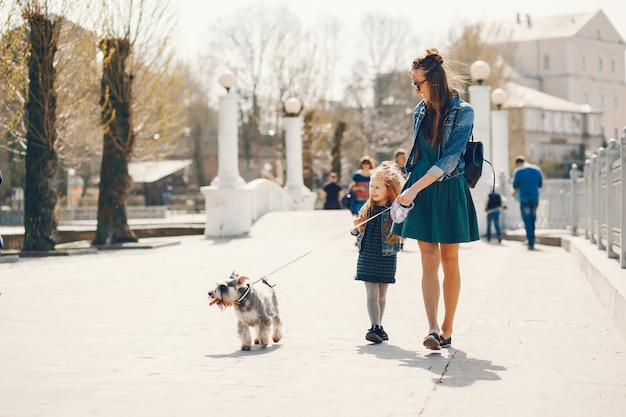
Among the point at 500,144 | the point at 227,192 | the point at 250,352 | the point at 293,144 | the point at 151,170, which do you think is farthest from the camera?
the point at 151,170

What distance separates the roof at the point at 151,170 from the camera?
61.1 m

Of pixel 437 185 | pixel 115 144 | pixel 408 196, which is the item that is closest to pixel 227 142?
pixel 115 144

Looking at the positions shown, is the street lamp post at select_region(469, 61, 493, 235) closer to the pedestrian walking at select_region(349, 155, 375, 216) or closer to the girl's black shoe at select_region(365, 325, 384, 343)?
the pedestrian walking at select_region(349, 155, 375, 216)

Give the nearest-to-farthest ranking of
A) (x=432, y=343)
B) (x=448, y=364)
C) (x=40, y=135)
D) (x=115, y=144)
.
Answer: (x=448, y=364), (x=432, y=343), (x=40, y=135), (x=115, y=144)

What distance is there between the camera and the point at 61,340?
7348 millimetres

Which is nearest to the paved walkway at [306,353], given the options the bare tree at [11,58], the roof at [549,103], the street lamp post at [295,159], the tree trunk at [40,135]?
the bare tree at [11,58]

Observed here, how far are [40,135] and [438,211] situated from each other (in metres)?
13.8

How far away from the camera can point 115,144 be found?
21453 mm

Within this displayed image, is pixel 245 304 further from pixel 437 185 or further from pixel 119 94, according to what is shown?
pixel 119 94

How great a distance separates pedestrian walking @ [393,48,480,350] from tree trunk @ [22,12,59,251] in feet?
44.4

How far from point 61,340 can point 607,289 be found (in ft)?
16.2

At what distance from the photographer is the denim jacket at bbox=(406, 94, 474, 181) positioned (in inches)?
258

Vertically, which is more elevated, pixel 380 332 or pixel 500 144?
pixel 500 144

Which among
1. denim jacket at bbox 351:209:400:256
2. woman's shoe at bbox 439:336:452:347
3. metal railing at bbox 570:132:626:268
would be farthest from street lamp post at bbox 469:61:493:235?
woman's shoe at bbox 439:336:452:347
